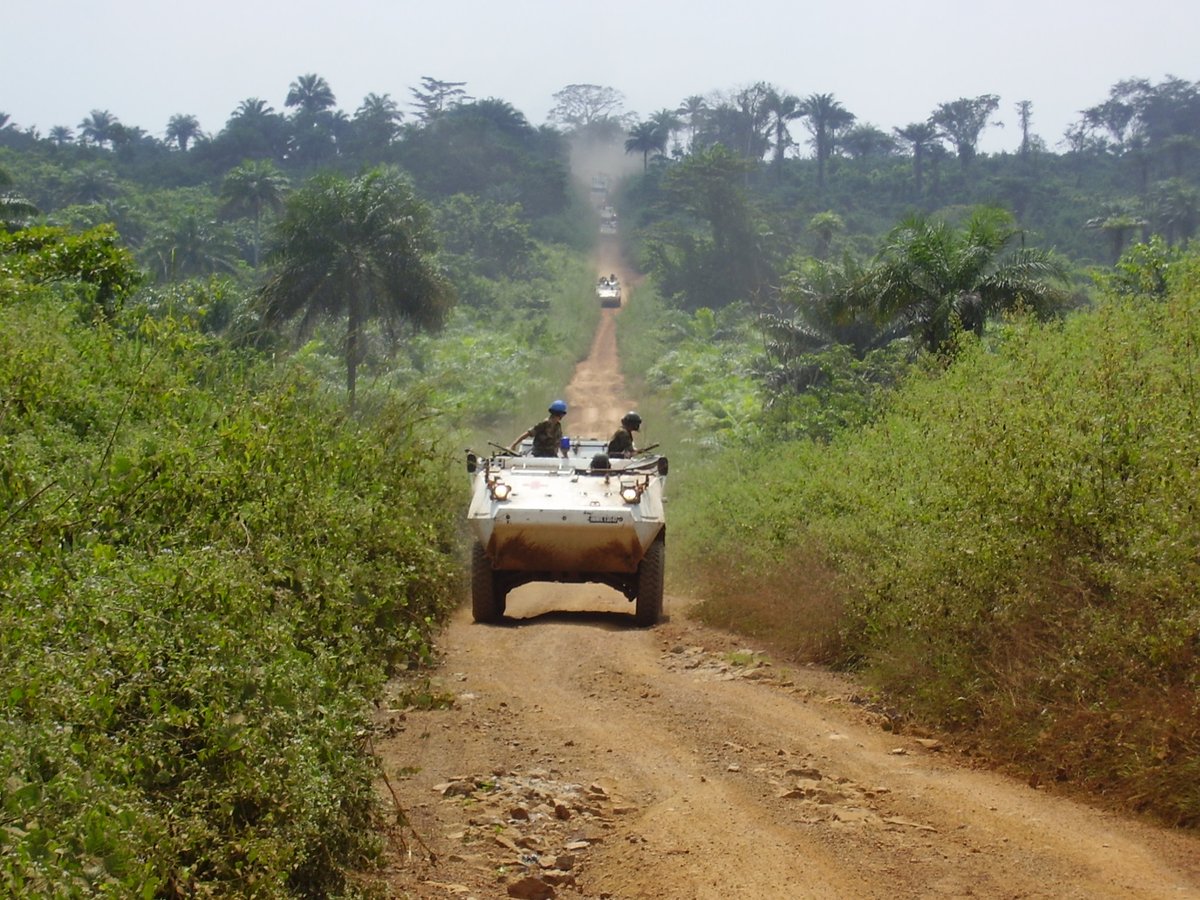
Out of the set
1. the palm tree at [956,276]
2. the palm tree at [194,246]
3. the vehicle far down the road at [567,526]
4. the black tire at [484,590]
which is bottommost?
the black tire at [484,590]

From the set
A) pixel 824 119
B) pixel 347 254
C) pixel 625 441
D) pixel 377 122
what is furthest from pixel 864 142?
pixel 625 441

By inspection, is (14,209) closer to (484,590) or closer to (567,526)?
(484,590)

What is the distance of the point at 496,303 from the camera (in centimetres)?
5928

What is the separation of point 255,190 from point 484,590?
45.5 m

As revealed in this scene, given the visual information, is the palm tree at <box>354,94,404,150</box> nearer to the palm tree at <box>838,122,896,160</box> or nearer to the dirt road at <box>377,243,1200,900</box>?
the palm tree at <box>838,122,896,160</box>

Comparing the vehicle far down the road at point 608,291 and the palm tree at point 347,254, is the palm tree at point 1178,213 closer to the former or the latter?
the vehicle far down the road at point 608,291

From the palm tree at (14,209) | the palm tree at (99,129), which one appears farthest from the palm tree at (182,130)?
the palm tree at (14,209)

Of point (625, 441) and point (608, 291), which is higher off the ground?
point (608, 291)

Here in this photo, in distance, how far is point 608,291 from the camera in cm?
6638

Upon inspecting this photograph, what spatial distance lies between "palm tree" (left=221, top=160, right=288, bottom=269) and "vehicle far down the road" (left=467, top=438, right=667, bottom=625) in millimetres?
44427

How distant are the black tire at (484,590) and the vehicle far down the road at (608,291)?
5186 cm

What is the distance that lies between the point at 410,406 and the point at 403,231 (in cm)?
1769

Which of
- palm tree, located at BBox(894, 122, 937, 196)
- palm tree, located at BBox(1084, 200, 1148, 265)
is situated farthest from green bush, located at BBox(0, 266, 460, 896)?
palm tree, located at BBox(894, 122, 937, 196)

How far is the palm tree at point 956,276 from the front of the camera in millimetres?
20203
